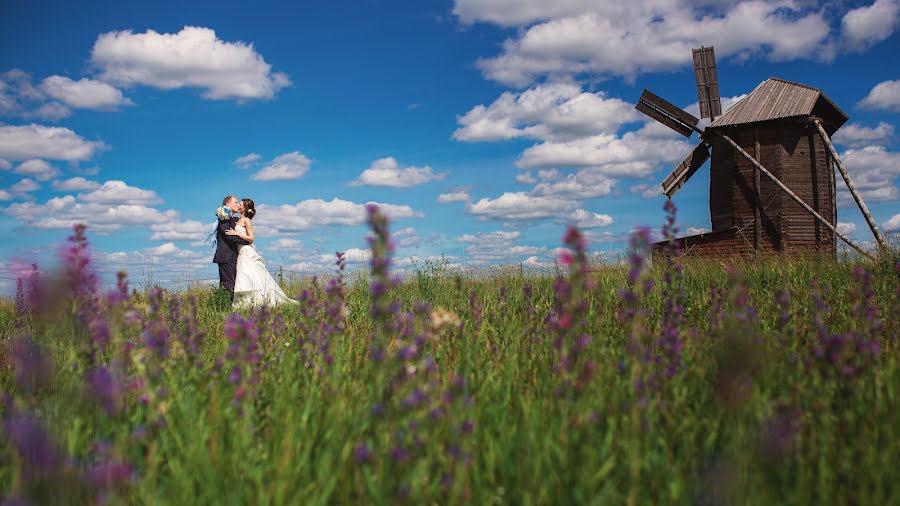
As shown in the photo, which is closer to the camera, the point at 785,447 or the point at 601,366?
the point at 785,447

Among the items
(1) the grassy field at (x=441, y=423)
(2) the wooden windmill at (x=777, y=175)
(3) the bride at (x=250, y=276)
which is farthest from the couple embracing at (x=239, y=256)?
(2) the wooden windmill at (x=777, y=175)

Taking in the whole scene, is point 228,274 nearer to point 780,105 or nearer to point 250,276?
point 250,276

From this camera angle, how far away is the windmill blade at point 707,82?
22.4 meters

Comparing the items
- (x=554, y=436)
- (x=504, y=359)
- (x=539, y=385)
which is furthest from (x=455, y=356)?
(x=554, y=436)

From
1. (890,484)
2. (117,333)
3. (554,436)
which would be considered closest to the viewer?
(890,484)

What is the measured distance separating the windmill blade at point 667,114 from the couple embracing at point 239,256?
52.5 feet

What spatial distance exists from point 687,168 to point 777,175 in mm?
4162

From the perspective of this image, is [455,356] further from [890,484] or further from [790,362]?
[890,484]

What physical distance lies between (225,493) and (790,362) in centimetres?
282

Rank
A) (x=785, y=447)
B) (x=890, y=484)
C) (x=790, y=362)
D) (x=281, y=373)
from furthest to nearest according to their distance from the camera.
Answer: (x=281, y=373) < (x=790, y=362) < (x=890, y=484) < (x=785, y=447)

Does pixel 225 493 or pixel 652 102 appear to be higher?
pixel 652 102

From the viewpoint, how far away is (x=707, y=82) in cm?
2288

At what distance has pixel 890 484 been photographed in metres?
2.37

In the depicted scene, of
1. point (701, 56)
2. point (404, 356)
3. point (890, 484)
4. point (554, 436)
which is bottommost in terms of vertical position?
point (890, 484)
